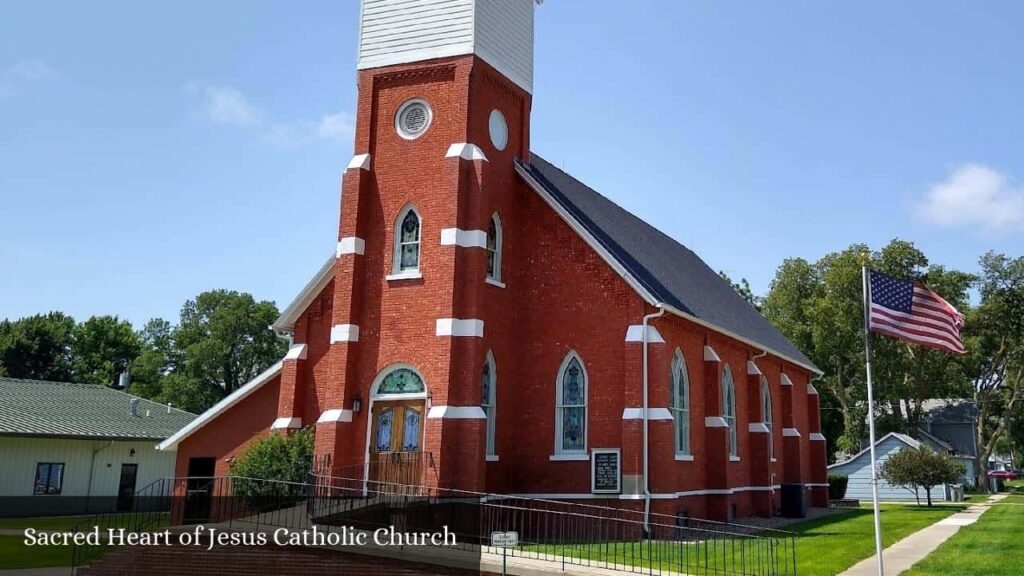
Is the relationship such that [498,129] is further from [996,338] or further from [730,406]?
[996,338]

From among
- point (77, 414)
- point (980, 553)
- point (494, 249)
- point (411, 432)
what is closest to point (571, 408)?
point (411, 432)

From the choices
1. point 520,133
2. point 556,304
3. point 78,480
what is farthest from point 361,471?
point 78,480

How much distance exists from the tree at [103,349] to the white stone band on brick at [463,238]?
5331 centimetres

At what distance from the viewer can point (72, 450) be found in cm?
3344

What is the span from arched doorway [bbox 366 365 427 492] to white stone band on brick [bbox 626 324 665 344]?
4.97 meters

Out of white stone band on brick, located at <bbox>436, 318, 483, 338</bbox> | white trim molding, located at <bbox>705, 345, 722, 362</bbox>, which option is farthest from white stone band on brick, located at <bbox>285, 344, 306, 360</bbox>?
white trim molding, located at <bbox>705, 345, 722, 362</bbox>

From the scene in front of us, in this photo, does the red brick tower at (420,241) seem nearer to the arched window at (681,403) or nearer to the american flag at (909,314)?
the arched window at (681,403)

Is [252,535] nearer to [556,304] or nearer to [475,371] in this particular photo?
[475,371]

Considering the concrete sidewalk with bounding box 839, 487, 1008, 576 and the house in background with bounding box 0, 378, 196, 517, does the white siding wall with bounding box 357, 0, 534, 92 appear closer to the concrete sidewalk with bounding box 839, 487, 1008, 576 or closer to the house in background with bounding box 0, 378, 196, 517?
the concrete sidewalk with bounding box 839, 487, 1008, 576

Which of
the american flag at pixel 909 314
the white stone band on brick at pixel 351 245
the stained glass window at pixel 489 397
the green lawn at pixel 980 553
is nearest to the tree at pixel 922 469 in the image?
the green lawn at pixel 980 553

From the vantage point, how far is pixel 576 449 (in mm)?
21109

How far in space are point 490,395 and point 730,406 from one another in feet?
32.2

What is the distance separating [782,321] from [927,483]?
2236 cm

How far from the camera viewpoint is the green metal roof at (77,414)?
32.2 metres
